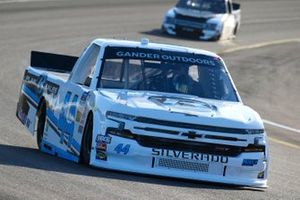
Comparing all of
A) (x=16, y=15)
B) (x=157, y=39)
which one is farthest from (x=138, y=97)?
(x=16, y=15)

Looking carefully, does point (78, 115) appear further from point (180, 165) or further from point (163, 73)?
point (180, 165)

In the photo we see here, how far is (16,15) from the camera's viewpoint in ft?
113

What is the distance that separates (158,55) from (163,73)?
29 cm

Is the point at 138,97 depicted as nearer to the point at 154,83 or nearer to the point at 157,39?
the point at 154,83

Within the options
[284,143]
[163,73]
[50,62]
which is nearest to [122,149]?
[163,73]

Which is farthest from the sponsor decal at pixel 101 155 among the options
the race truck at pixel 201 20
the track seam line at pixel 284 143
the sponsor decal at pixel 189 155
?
the race truck at pixel 201 20

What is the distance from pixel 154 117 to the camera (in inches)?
415

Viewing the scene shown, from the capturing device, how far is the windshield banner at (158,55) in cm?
1205

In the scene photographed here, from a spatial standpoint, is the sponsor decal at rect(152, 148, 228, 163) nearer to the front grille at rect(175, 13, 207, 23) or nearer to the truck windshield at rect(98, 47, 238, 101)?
the truck windshield at rect(98, 47, 238, 101)

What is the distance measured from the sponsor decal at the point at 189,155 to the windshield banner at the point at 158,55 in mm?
1778

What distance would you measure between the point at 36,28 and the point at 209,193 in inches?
908

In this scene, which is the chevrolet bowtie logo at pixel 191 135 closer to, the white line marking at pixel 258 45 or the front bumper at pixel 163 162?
the front bumper at pixel 163 162

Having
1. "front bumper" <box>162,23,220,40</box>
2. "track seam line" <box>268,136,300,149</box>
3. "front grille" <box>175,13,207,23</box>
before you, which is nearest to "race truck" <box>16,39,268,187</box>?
"track seam line" <box>268,136,300,149</box>

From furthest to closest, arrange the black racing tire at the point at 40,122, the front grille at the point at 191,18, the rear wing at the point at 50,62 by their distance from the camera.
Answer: the front grille at the point at 191,18
the rear wing at the point at 50,62
the black racing tire at the point at 40,122
